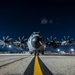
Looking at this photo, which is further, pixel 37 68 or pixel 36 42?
pixel 36 42

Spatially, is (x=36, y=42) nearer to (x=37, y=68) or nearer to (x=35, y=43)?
(x=35, y=43)

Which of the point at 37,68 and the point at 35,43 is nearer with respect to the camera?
the point at 37,68

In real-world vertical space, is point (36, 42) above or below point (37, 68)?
above

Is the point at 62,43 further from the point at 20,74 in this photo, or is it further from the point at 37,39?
the point at 20,74

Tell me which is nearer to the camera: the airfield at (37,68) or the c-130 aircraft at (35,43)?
the airfield at (37,68)

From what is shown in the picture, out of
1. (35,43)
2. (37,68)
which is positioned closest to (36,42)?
(35,43)

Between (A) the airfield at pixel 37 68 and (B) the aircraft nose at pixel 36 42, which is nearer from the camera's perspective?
(A) the airfield at pixel 37 68

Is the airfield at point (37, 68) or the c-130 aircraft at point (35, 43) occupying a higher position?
the c-130 aircraft at point (35, 43)

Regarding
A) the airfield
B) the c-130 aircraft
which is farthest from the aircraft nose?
the airfield

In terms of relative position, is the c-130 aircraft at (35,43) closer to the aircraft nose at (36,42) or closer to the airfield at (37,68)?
the aircraft nose at (36,42)

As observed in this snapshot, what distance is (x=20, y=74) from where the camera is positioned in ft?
19.5

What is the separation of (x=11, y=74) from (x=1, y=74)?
0.34 metres

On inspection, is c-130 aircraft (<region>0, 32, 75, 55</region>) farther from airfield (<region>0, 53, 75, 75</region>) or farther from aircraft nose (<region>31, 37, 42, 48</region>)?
airfield (<region>0, 53, 75, 75</region>)

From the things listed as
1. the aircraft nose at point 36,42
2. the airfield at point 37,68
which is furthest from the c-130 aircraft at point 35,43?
the airfield at point 37,68
